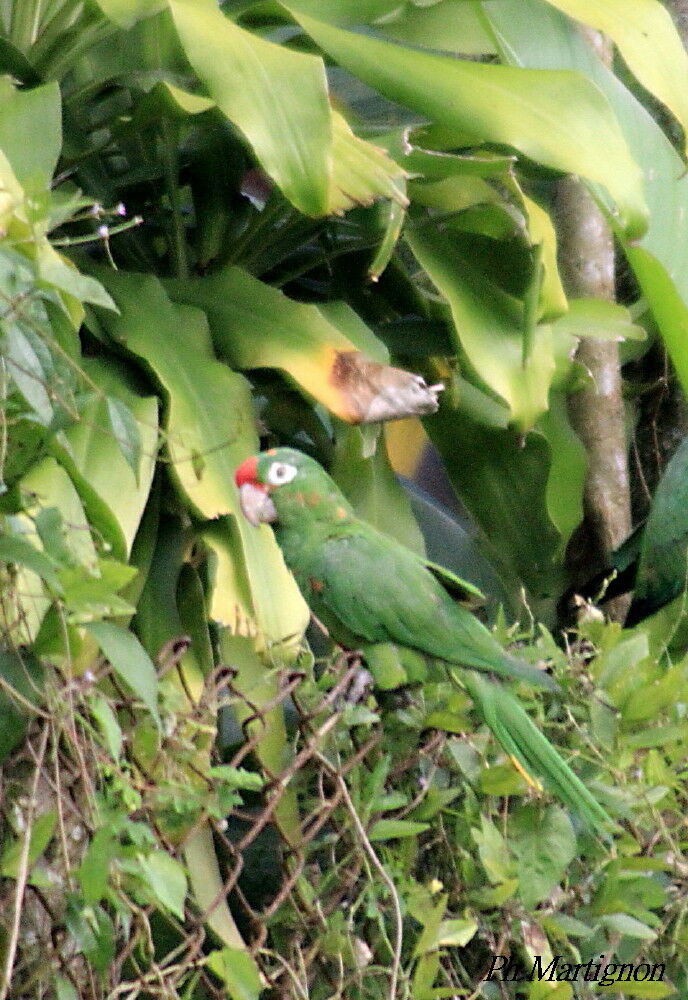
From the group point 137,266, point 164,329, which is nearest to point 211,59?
point 164,329

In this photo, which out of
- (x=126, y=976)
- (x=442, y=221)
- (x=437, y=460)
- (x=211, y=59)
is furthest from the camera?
(x=437, y=460)

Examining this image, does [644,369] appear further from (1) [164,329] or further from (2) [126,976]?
(2) [126,976]

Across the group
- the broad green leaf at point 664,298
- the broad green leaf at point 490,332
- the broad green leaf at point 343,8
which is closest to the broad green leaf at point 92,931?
the broad green leaf at point 490,332

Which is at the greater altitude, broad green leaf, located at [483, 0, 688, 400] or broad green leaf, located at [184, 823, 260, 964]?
broad green leaf, located at [483, 0, 688, 400]

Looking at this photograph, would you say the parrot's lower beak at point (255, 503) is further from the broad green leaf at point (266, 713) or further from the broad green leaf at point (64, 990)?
the broad green leaf at point (64, 990)

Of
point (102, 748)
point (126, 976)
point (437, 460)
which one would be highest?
point (102, 748)

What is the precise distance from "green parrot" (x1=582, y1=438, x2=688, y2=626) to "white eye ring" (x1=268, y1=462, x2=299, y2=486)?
66cm

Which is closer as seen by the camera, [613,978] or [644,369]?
[613,978]

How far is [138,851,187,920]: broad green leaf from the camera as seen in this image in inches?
34.8

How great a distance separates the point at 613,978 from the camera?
1.24 metres

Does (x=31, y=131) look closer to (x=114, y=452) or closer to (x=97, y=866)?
(x=114, y=452)

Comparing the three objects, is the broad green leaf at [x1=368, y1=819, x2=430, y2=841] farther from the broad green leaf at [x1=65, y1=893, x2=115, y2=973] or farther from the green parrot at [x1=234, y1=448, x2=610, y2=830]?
the broad green leaf at [x1=65, y1=893, x2=115, y2=973]

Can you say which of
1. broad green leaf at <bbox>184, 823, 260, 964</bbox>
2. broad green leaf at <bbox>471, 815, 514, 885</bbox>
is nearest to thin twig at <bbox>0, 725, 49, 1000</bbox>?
broad green leaf at <bbox>184, 823, 260, 964</bbox>

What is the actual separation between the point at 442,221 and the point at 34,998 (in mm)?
1231
